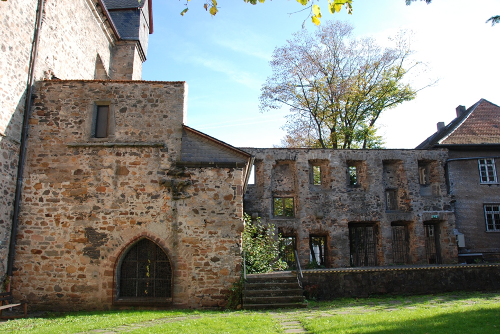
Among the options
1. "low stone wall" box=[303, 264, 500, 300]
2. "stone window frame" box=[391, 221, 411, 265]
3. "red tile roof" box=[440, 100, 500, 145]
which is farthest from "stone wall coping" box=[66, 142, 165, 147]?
"red tile roof" box=[440, 100, 500, 145]

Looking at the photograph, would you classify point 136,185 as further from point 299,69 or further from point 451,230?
point 299,69

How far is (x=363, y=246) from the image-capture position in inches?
887

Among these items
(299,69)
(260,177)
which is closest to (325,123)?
(299,69)

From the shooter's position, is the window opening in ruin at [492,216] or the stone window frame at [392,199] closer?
the window opening in ruin at [492,216]

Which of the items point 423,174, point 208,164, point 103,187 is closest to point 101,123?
point 103,187

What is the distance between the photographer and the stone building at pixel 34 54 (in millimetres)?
9539

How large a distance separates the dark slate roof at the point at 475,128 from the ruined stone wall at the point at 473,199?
25.8 inches

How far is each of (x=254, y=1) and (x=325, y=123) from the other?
20397 millimetres

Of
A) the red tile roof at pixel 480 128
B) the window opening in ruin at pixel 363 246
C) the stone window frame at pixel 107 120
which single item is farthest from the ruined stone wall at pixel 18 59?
the red tile roof at pixel 480 128

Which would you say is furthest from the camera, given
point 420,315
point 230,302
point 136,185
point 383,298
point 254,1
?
point 383,298

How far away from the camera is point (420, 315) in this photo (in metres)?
7.73

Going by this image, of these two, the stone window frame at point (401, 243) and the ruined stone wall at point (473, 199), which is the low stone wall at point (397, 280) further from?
the stone window frame at point (401, 243)

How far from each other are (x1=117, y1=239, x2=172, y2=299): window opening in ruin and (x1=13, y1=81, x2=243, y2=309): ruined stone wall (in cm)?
29

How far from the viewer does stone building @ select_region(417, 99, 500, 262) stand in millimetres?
19109
